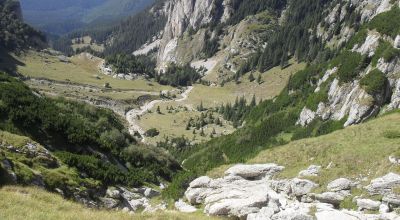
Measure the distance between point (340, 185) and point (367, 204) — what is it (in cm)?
350

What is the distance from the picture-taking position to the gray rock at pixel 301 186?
30.2 meters

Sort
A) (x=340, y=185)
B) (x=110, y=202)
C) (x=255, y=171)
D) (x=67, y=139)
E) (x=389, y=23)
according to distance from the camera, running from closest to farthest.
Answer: (x=340, y=185) < (x=255, y=171) < (x=110, y=202) < (x=67, y=139) < (x=389, y=23)

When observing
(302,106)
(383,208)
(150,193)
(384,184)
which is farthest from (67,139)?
(302,106)

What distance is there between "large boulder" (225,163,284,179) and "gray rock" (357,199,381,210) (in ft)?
33.2

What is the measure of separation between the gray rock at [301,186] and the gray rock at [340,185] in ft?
3.92

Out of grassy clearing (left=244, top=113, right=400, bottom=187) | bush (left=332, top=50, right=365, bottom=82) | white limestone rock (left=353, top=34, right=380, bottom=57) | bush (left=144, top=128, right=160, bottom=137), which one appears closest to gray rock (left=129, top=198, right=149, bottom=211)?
grassy clearing (left=244, top=113, right=400, bottom=187)

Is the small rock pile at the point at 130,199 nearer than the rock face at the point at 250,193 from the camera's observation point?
No

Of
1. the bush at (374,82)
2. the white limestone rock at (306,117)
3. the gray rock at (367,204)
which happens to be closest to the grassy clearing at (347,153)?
the gray rock at (367,204)

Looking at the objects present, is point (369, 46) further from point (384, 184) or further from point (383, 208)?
point (383, 208)

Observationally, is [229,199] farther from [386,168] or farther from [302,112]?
[302,112]

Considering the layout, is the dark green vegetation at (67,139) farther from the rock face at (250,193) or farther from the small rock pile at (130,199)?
the rock face at (250,193)

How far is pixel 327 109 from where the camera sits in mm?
81312

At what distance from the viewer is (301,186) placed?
30.8 metres

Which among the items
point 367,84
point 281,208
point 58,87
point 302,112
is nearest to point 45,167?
point 281,208
